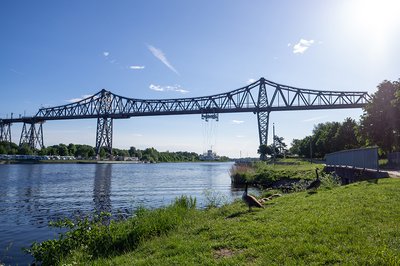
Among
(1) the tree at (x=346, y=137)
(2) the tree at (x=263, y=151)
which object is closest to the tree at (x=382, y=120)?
(1) the tree at (x=346, y=137)

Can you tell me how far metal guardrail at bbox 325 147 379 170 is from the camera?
2059 centimetres

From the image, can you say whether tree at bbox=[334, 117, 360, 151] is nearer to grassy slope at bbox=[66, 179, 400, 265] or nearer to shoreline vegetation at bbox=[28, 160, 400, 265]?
shoreline vegetation at bbox=[28, 160, 400, 265]

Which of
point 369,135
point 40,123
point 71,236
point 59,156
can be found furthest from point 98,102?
point 71,236

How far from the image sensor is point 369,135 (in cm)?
4103

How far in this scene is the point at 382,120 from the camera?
3944cm

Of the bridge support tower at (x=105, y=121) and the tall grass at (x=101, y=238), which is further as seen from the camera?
the bridge support tower at (x=105, y=121)

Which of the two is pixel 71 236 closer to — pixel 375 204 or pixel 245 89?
pixel 375 204

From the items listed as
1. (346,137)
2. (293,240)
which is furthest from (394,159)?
(346,137)

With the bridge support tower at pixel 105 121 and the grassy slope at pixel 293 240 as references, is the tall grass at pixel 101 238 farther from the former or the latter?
the bridge support tower at pixel 105 121

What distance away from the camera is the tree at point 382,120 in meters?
38.7

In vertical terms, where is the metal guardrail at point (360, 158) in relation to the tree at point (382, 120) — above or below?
below

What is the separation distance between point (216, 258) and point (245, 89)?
10061 cm

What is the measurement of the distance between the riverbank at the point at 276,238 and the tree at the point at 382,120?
29.3 meters

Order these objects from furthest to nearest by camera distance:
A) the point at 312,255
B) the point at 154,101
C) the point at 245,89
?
1. the point at 154,101
2. the point at 245,89
3. the point at 312,255
